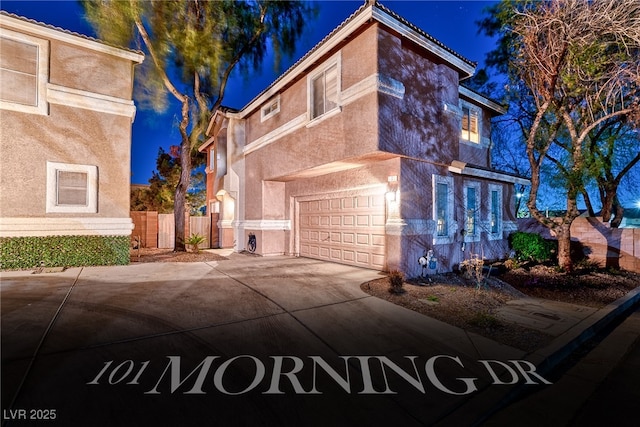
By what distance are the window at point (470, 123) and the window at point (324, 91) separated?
5.62 metres

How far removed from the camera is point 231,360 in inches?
128

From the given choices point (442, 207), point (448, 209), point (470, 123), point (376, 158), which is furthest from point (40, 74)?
point (470, 123)

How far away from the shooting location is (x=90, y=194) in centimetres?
888

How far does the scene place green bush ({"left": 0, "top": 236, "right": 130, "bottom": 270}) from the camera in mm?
7816

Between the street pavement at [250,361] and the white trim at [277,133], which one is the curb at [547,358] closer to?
the street pavement at [250,361]

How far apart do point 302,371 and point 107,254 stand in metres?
8.81

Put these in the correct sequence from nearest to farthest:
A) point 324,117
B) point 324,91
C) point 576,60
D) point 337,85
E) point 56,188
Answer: point 576,60, point 337,85, point 56,188, point 324,117, point 324,91

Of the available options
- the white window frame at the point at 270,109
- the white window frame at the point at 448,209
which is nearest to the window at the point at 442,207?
the white window frame at the point at 448,209

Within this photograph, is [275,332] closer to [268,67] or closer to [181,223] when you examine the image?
[181,223]

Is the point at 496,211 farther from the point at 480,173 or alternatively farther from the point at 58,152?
the point at 58,152

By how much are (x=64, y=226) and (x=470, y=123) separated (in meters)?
14.6

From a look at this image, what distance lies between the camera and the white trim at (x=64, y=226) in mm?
7844

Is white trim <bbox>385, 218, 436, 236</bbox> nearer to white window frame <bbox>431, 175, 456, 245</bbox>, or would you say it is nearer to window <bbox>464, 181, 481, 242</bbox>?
white window frame <bbox>431, 175, 456, 245</bbox>

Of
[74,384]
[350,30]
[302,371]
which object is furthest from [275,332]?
[350,30]
